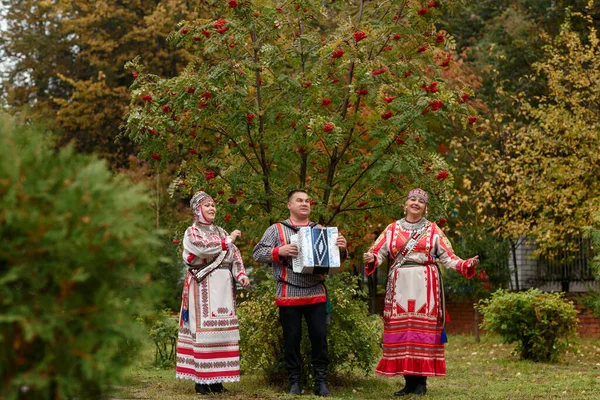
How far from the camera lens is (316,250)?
8.90m

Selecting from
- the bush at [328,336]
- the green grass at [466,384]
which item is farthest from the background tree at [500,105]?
the bush at [328,336]

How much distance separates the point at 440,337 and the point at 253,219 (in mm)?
2275

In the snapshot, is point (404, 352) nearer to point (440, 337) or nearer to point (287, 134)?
point (440, 337)

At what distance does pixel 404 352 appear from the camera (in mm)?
9609

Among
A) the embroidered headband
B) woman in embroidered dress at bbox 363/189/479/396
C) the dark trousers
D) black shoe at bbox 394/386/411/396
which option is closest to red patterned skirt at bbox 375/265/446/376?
woman in embroidered dress at bbox 363/189/479/396

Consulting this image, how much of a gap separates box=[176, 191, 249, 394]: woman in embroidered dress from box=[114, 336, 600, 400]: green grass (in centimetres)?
24

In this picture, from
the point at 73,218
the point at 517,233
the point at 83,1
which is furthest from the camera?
the point at 83,1

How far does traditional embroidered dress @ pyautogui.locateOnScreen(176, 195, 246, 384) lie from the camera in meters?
9.33

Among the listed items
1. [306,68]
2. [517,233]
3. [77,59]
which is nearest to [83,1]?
[77,59]

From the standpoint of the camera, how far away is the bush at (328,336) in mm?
9906

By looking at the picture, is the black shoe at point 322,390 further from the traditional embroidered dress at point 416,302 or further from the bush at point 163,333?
the bush at point 163,333

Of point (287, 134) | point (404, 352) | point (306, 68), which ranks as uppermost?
point (306, 68)

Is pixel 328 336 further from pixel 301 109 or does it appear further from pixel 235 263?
pixel 301 109

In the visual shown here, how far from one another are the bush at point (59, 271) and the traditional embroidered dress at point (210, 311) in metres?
5.44
